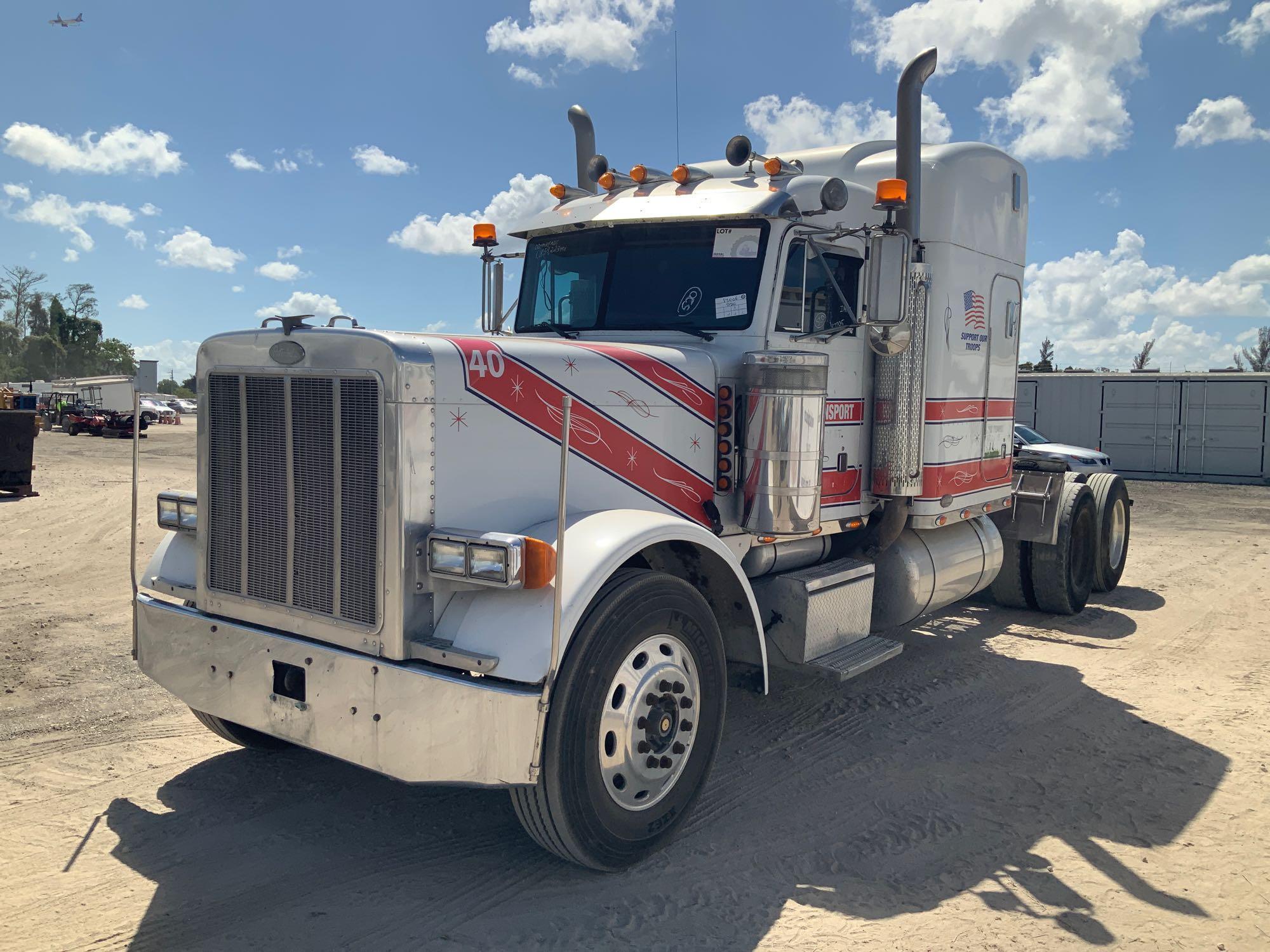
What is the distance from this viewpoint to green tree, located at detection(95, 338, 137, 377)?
81.5 m

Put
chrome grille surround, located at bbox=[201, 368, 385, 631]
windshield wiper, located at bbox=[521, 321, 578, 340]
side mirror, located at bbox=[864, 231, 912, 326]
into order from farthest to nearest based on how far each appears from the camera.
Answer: windshield wiper, located at bbox=[521, 321, 578, 340] < side mirror, located at bbox=[864, 231, 912, 326] < chrome grille surround, located at bbox=[201, 368, 385, 631]

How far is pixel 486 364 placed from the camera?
3.83 metres

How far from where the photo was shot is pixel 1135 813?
4.63 meters

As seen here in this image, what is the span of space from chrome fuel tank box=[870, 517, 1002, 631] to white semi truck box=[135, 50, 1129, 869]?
39 millimetres

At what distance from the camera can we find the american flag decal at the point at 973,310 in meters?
6.72

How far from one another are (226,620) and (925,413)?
4345 mm

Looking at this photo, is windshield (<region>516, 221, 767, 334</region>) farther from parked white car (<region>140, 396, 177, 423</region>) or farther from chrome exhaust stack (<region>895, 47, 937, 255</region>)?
parked white car (<region>140, 396, 177, 423</region>)

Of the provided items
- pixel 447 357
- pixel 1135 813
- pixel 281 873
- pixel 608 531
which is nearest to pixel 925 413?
pixel 1135 813

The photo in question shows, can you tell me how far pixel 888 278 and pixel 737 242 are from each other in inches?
32.1

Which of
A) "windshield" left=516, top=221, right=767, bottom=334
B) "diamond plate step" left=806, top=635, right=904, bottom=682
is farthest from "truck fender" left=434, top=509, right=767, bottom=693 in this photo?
"windshield" left=516, top=221, right=767, bottom=334

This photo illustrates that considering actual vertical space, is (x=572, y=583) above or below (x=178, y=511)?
below

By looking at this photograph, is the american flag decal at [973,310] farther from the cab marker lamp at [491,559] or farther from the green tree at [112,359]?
the green tree at [112,359]

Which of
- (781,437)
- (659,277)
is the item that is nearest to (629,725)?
(781,437)

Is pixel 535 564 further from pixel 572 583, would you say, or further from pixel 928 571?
pixel 928 571
